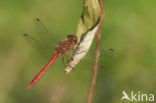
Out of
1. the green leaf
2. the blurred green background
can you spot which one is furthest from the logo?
the green leaf

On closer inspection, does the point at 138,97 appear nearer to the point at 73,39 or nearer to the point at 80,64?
the point at 80,64

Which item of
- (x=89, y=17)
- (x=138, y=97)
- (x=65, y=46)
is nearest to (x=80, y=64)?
(x=65, y=46)

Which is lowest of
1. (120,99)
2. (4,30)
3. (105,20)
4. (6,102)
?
(6,102)

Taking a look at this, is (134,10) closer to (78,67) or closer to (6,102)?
(78,67)

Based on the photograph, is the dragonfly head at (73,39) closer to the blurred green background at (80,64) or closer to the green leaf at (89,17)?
the green leaf at (89,17)

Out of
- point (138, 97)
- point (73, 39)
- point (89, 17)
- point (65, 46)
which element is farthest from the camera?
point (138, 97)

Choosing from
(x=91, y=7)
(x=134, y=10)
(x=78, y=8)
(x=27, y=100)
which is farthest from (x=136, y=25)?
(x=91, y=7)

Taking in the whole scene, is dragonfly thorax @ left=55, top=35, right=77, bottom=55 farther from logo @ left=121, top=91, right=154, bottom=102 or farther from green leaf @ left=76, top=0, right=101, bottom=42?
logo @ left=121, top=91, right=154, bottom=102

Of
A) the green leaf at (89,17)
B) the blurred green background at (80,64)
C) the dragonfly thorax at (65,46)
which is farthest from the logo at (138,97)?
the green leaf at (89,17)
